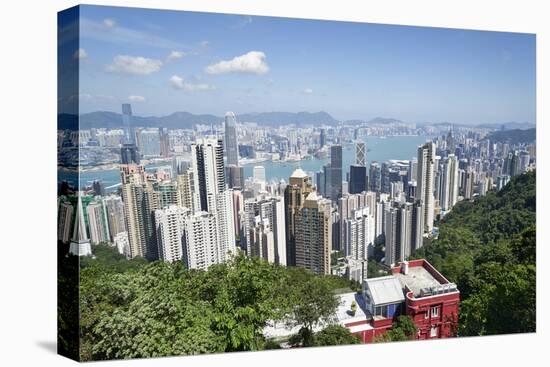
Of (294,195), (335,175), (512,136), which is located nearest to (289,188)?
(294,195)

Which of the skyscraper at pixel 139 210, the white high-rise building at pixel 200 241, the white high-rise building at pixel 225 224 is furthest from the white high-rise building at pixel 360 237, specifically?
the skyscraper at pixel 139 210

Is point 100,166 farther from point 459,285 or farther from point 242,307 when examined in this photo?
point 459,285

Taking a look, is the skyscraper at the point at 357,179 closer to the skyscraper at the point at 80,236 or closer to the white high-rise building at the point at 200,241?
the white high-rise building at the point at 200,241

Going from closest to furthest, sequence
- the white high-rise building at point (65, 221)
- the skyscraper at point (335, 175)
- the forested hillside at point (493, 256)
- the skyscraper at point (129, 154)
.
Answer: the white high-rise building at point (65, 221), the skyscraper at point (129, 154), the skyscraper at point (335, 175), the forested hillside at point (493, 256)

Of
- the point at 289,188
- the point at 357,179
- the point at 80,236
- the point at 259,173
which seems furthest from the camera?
the point at 357,179

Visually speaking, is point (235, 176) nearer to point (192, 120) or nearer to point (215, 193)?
point (215, 193)
